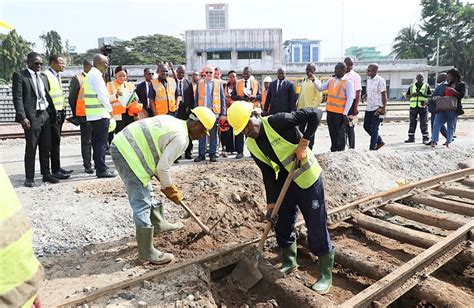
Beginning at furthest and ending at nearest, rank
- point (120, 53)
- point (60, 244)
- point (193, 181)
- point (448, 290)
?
1. point (120, 53)
2. point (193, 181)
3. point (60, 244)
4. point (448, 290)

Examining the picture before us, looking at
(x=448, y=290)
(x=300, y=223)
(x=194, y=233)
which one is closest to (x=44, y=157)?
(x=194, y=233)

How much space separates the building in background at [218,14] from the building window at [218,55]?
34.1 metres

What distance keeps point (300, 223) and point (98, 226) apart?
2.33 meters

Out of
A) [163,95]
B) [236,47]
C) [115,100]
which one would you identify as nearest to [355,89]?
[163,95]

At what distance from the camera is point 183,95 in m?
7.75

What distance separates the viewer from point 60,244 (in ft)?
13.5

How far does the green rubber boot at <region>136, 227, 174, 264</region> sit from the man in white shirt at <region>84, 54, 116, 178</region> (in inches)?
110

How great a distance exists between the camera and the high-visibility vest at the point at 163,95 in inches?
283

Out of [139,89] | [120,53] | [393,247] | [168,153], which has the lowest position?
[393,247]

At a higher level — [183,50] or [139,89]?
[183,50]

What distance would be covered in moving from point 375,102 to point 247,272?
5.82m

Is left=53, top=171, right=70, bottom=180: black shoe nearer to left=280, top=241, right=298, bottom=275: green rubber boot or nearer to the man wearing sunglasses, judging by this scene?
→ the man wearing sunglasses

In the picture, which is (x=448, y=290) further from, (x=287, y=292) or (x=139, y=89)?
(x=139, y=89)

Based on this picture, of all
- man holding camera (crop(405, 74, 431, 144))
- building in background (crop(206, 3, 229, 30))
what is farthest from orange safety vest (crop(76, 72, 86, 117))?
building in background (crop(206, 3, 229, 30))
